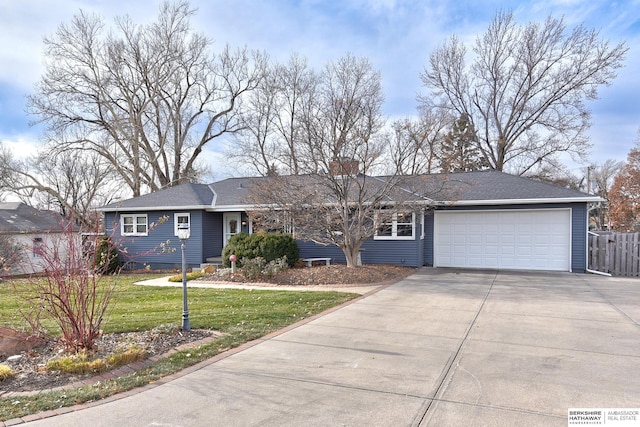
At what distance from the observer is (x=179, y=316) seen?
7199mm

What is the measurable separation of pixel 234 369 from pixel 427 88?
2753cm

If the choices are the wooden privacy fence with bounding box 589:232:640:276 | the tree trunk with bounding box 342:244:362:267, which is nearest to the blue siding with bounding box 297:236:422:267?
the tree trunk with bounding box 342:244:362:267

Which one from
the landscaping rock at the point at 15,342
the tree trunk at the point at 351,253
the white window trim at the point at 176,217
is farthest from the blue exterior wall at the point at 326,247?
the landscaping rock at the point at 15,342

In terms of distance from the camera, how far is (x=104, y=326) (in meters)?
6.36

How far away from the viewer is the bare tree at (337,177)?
1181 centimetres

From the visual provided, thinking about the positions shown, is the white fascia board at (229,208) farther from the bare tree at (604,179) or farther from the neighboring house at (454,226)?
the bare tree at (604,179)

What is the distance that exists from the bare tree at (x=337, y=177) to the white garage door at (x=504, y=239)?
376cm

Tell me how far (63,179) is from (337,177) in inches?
1106

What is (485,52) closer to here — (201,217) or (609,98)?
(609,98)

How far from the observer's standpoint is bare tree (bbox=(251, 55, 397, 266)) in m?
11.8

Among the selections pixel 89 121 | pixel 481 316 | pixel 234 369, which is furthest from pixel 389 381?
pixel 89 121

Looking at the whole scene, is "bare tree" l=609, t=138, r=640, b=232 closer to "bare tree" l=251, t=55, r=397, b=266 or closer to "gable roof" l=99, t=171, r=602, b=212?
"gable roof" l=99, t=171, r=602, b=212

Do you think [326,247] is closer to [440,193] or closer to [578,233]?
[440,193]

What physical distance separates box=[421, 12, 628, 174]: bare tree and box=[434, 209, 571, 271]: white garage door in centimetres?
Result: 1414
